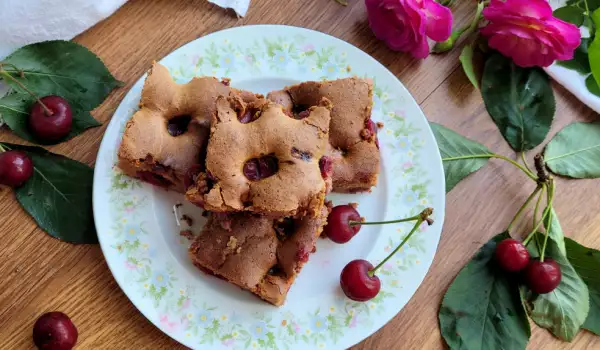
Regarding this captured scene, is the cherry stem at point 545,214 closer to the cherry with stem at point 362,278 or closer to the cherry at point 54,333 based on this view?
the cherry with stem at point 362,278

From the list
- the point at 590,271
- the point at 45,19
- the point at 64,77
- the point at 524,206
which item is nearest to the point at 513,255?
the point at 524,206

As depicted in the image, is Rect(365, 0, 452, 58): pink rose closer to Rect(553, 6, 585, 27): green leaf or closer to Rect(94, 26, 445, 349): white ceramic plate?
Rect(94, 26, 445, 349): white ceramic plate

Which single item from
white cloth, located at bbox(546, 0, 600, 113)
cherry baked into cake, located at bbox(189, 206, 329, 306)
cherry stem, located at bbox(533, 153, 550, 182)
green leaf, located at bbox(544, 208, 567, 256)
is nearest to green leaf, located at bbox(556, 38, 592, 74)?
white cloth, located at bbox(546, 0, 600, 113)

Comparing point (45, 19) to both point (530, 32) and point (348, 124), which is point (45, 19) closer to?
point (348, 124)

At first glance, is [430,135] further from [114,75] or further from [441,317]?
[114,75]

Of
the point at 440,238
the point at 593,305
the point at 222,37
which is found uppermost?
the point at 222,37

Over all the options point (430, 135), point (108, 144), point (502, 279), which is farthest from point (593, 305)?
point (108, 144)

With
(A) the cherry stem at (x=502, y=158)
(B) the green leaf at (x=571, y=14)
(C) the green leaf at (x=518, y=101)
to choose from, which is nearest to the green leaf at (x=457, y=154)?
(A) the cherry stem at (x=502, y=158)
